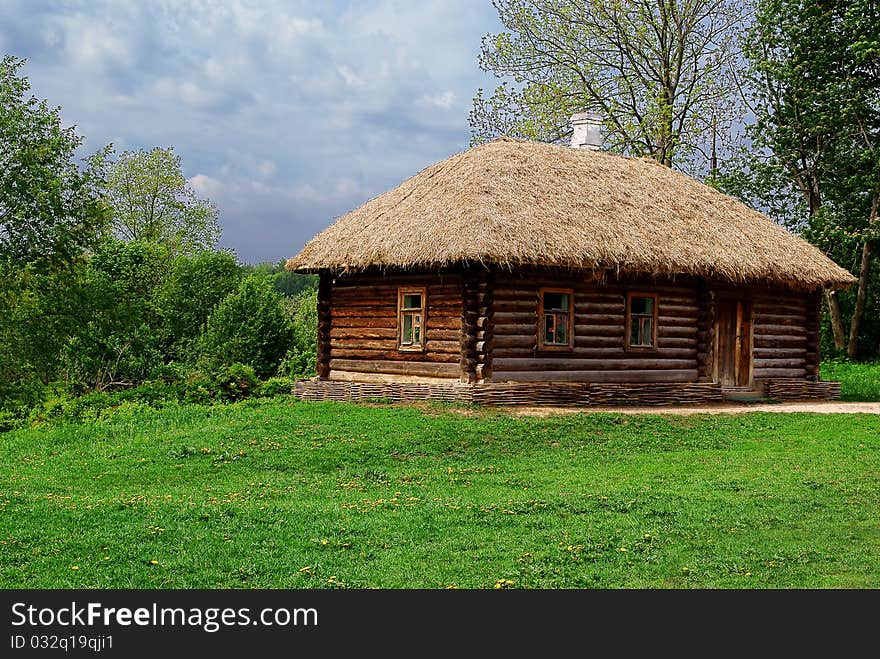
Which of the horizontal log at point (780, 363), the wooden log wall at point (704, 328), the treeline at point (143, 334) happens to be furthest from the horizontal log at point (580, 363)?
the treeline at point (143, 334)

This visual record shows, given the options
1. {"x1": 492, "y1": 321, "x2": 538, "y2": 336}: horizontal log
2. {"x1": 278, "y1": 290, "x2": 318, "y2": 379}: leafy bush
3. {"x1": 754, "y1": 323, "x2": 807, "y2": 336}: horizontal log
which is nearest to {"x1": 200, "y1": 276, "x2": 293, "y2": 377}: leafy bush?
{"x1": 278, "y1": 290, "x2": 318, "y2": 379}: leafy bush

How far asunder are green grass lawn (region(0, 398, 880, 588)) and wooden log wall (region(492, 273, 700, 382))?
2518mm

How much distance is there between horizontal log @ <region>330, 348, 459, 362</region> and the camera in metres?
21.6

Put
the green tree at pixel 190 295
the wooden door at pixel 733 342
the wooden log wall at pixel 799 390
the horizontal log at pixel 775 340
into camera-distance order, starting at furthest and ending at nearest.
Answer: the green tree at pixel 190 295, the horizontal log at pixel 775 340, the wooden log wall at pixel 799 390, the wooden door at pixel 733 342

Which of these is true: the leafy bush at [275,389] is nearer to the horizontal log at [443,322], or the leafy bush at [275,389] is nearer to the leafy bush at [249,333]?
the horizontal log at [443,322]

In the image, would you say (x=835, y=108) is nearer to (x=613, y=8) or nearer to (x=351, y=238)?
(x=613, y=8)

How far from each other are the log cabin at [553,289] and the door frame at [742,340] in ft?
0.11

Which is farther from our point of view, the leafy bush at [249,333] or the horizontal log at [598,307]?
the leafy bush at [249,333]

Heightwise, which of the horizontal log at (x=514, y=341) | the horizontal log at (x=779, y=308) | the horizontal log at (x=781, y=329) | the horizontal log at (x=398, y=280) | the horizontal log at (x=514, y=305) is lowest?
the horizontal log at (x=514, y=341)

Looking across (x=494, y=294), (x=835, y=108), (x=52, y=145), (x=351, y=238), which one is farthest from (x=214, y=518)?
(x=835, y=108)

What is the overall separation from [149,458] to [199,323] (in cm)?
3184

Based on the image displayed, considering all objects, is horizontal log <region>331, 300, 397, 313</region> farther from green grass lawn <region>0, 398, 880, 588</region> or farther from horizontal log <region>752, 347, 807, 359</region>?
horizontal log <region>752, 347, 807, 359</region>

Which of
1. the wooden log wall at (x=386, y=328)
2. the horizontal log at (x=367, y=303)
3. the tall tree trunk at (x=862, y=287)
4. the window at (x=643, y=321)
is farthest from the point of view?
the tall tree trunk at (x=862, y=287)

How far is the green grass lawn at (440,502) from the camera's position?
27.8 ft
